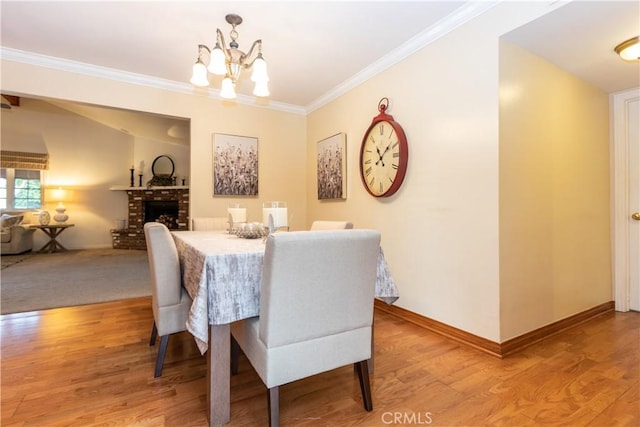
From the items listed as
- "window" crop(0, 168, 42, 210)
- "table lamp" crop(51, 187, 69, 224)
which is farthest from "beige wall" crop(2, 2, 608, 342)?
"window" crop(0, 168, 42, 210)

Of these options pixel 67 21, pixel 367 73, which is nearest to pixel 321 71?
pixel 367 73

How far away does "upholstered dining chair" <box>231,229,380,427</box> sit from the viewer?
1109mm

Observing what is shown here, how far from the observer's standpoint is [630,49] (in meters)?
1.96

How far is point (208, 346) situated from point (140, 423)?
18.5 inches

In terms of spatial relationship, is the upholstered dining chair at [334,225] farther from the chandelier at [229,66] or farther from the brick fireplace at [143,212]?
the brick fireplace at [143,212]

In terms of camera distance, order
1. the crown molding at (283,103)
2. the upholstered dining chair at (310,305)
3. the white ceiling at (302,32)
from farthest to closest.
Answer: the crown molding at (283,103)
the white ceiling at (302,32)
the upholstered dining chair at (310,305)

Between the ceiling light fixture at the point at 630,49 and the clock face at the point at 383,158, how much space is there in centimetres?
148

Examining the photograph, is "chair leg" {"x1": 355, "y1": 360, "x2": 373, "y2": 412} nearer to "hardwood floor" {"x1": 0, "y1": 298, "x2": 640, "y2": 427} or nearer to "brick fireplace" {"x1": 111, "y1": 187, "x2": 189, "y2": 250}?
"hardwood floor" {"x1": 0, "y1": 298, "x2": 640, "y2": 427}

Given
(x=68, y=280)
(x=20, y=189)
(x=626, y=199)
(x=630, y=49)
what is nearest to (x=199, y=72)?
Result: (x=630, y=49)

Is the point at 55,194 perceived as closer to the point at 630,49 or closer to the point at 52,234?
→ the point at 52,234

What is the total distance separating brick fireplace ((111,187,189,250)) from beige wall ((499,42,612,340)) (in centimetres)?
643

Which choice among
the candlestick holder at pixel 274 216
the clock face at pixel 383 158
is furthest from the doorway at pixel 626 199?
the candlestick holder at pixel 274 216

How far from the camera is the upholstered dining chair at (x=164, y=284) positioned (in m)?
1.66

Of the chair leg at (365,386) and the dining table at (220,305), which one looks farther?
the chair leg at (365,386)
